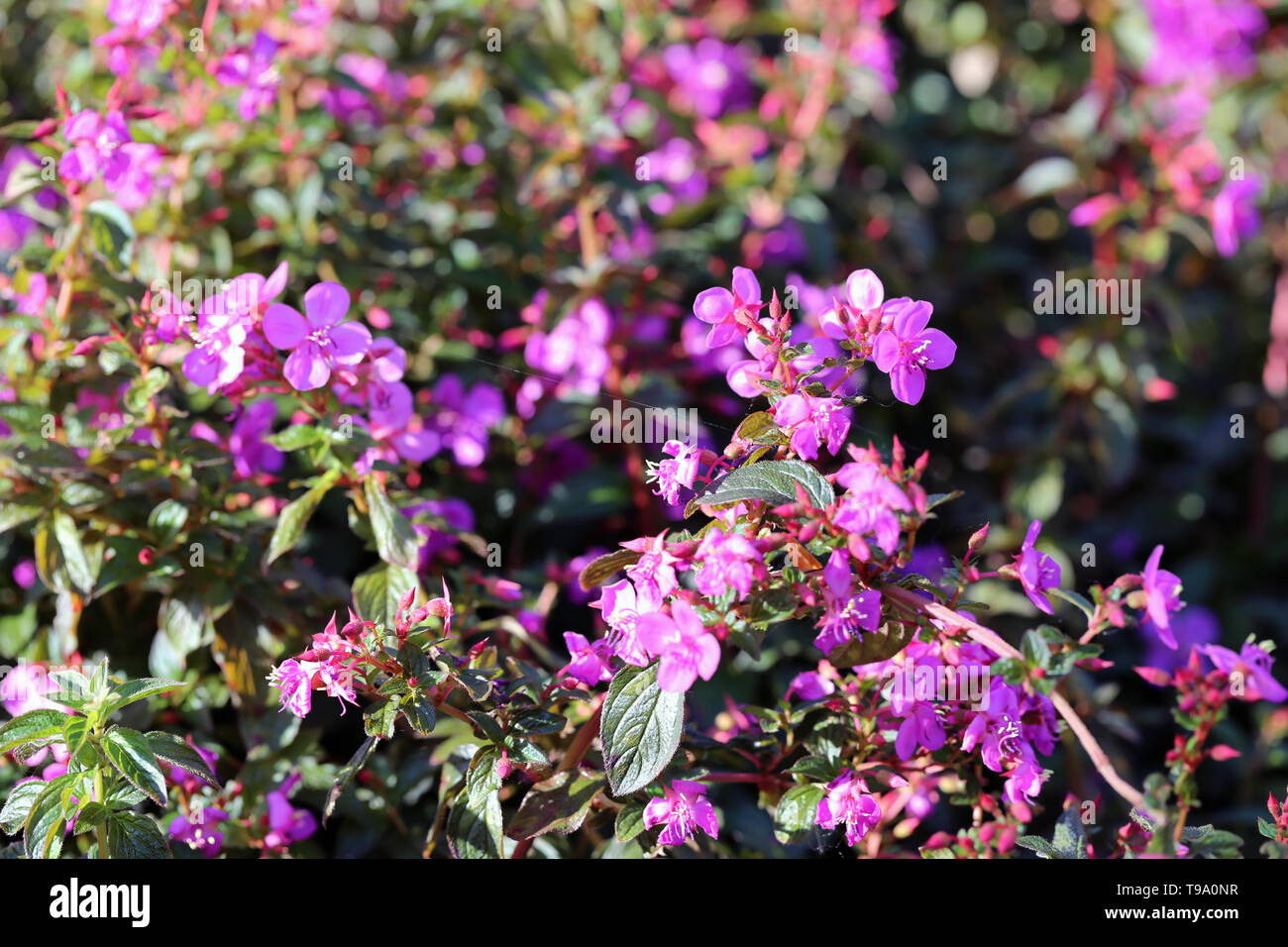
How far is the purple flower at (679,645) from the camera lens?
36.6 inches

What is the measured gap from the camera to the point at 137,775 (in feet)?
3.33

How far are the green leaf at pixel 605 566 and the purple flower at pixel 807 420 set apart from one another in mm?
193

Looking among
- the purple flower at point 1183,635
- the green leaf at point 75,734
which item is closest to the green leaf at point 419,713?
the green leaf at point 75,734

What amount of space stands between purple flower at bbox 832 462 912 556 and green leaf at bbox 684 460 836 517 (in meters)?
0.04

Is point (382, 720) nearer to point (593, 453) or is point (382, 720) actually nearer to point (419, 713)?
point (419, 713)

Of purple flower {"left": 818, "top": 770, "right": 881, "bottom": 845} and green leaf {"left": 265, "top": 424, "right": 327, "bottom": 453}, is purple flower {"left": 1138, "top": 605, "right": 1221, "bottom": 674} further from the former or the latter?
green leaf {"left": 265, "top": 424, "right": 327, "bottom": 453}

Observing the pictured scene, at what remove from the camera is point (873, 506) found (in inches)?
36.6

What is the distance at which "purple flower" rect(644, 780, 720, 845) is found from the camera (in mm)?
1074

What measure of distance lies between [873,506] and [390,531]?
57 centimetres

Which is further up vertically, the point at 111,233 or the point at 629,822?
the point at 111,233

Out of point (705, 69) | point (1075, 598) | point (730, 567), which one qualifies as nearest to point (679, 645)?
point (730, 567)

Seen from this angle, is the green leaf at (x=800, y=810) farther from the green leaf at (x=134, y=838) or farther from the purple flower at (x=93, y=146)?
the purple flower at (x=93, y=146)
